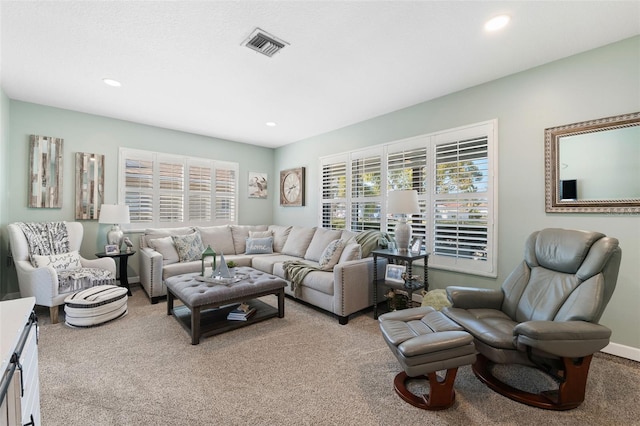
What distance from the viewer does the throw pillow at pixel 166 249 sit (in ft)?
13.1

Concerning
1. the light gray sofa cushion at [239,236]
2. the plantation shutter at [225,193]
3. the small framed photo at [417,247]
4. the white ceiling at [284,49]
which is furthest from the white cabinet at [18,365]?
the plantation shutter at [225,193]

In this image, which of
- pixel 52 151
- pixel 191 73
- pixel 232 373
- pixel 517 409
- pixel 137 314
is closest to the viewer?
pixel 517 409

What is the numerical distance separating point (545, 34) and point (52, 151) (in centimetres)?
565

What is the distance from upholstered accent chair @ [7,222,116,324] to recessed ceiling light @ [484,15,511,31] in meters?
4.50

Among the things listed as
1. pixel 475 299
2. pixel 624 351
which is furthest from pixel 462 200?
pixel 624 351

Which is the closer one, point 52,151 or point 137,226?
point 52,151

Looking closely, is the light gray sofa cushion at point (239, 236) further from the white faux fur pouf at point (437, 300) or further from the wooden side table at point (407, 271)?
the white faux fur pouf at point (437, 300)

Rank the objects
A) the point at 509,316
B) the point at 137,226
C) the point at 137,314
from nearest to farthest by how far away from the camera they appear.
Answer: the point at 509,316
the point at 137,314
the point at 137,226

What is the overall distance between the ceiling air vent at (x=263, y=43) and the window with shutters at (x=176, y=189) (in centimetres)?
314

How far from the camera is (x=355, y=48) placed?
96.9 inches

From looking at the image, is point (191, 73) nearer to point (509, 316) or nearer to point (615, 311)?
point (509, 316)

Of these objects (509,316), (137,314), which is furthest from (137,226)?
(509,316)

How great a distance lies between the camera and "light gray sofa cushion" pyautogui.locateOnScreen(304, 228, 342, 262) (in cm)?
421

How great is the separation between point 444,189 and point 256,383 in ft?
9.26
